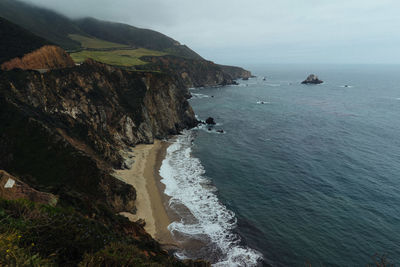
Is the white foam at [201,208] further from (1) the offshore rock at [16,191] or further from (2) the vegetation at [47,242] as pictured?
(2) the vegetation at [47,242]

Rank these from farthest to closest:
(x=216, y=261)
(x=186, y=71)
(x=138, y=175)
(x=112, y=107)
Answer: (x=186, y=71) → (x=112, y=107) → (x=138, y=175) → (x=216, y=261)

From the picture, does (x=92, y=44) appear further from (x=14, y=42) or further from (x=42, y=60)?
(x=42, y=60)

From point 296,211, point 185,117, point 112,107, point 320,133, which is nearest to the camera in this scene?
point 296,211

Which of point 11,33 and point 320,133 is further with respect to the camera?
point 320,133

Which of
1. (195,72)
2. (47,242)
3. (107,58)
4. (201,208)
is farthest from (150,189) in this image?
(195,72)

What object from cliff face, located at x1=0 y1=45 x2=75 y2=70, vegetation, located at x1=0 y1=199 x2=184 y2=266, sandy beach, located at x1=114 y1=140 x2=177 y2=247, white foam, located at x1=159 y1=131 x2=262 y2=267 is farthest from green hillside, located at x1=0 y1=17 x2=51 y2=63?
vegetation, located at x1=0 y1=199 x2=184 y2=266

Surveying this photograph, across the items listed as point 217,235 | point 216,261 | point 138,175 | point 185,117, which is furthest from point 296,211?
point 185,117

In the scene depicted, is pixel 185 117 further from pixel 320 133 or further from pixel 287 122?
pixel 320 133

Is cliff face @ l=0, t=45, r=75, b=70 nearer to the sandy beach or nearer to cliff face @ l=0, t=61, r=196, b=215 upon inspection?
cliff face @ l=0, t=61, r=196, b=215
